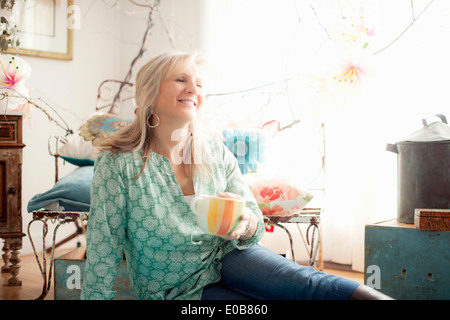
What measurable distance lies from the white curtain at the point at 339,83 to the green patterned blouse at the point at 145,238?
0.96 metres

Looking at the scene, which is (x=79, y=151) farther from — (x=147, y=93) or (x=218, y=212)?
(x=218, y=212)

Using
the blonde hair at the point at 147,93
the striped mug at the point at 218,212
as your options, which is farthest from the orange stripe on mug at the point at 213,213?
the blonde hair at the point at 147,93

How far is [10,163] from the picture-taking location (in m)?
2.23

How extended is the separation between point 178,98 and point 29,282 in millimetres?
1493

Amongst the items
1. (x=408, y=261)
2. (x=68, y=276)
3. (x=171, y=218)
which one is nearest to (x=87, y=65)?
(x=68, y=276)

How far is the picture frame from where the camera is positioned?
2.79 m

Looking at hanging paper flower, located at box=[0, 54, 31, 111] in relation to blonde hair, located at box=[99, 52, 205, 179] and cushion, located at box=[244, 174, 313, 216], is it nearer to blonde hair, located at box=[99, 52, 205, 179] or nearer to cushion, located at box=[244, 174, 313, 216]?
blonde hair, located at box=[99, 52, 205, 179]

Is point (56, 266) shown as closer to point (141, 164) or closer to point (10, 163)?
point (10, 163)

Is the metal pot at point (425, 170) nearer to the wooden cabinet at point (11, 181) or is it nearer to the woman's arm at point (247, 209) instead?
the woman's arm at point (247, 209)

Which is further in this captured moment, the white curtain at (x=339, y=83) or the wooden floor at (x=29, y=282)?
the white curtain at (x=339, y=83)

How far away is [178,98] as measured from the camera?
1.34 m

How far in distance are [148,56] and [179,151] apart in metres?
1.87

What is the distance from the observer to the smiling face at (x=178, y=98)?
1.33 metres
